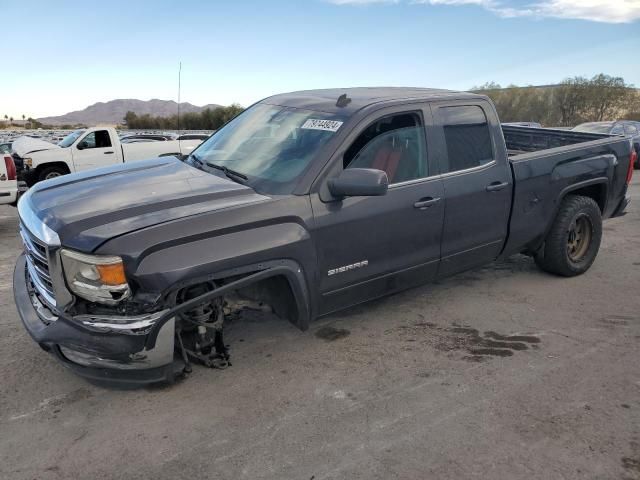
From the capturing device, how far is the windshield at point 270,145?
3508 millimetres

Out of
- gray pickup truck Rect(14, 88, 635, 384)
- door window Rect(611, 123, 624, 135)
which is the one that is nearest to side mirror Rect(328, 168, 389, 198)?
gray pickup truck Rect(14, 88, 635, 384)

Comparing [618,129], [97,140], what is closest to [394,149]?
[97,140]

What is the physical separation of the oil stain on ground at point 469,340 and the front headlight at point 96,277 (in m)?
2.19

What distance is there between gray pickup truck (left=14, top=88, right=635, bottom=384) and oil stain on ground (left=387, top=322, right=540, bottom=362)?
0.41m

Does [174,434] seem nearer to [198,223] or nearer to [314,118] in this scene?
[198,223]

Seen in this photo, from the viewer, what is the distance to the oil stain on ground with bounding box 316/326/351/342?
4059 mm

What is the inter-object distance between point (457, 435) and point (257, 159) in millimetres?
2214

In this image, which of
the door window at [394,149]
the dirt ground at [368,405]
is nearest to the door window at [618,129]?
the dirt ground at [368,405]

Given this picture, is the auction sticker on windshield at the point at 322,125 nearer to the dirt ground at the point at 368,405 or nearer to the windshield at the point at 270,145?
the windshield at the point at 270,145

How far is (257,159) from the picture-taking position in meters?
3.79

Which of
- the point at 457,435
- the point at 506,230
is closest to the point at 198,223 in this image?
the point at 457,435

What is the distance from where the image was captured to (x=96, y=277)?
109 inches

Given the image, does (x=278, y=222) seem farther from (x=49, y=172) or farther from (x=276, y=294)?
(x=49, y=172)

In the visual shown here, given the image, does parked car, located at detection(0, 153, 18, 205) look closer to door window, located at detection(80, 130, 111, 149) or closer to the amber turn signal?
door window, located at detection(80, 130, 111, 149)
